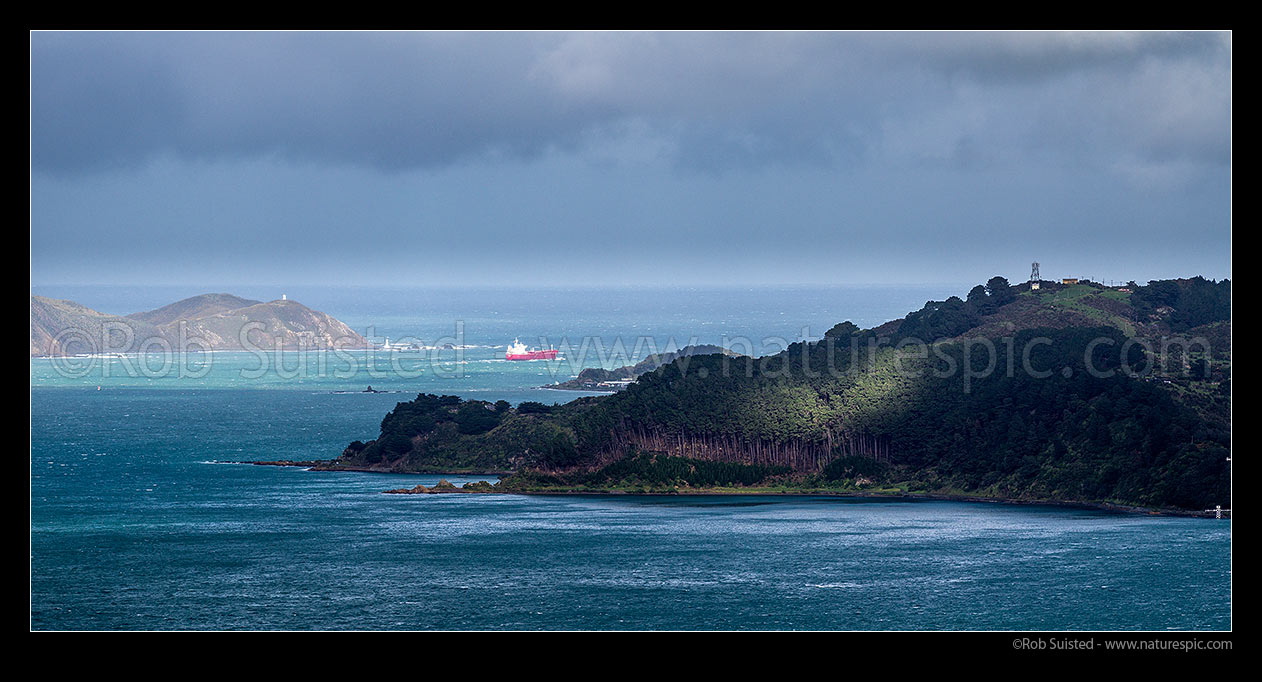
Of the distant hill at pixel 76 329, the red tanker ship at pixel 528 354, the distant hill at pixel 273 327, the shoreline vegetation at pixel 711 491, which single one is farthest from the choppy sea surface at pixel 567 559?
the distant hill at pixel 273 327

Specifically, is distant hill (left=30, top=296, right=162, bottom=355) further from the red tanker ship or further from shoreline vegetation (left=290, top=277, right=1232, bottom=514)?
shoreline vegetation (left=290, top=277, right=1232, bottom=514)

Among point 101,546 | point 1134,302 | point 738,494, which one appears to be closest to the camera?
point 101,546

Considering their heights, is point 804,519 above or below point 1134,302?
below

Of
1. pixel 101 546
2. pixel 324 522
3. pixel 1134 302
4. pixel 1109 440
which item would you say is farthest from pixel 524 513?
pixel 1134 302

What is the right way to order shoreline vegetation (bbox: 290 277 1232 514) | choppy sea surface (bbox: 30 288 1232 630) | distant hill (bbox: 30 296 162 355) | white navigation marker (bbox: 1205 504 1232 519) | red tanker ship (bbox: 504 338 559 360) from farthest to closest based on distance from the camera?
red tanker ship (bbox: 504 338 559 360) → distant hill (bbox: 30 296 162 355) → shoreline vegetation (bbox: 290 277 1232 514) → white navigation marker (bbox: 1205 504 1232 519) → choppy sea surface (bbox: 30 288 1232 630)

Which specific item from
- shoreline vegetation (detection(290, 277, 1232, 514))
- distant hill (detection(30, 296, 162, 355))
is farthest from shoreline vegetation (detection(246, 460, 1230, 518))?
distant hill (detection(30, 296, 162, 355))

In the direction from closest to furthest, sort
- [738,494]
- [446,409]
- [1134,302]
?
[738,494]
[446,409]
[1134,302]

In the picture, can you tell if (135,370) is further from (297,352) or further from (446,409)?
A: (446,409)
